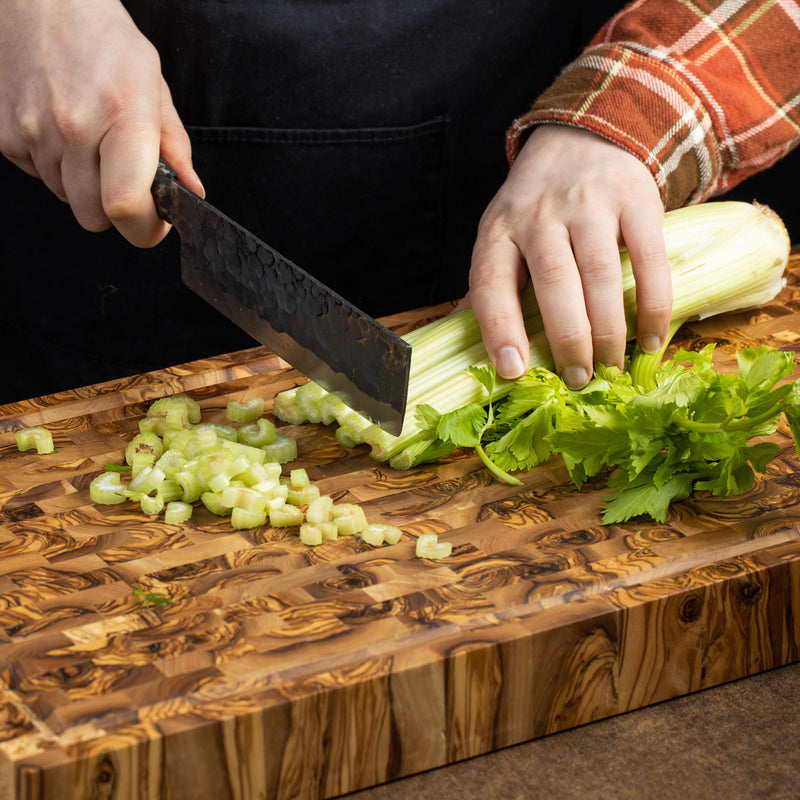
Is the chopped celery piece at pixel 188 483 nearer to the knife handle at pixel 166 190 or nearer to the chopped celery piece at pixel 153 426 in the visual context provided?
the chopped celery piece at pixel 153 426

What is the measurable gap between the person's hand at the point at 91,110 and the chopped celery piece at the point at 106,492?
485 millimetres

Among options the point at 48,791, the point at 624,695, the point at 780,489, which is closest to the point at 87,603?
the point at 48,791

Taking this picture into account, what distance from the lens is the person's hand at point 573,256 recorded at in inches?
77.3

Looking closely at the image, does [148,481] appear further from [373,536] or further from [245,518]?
[373,536]

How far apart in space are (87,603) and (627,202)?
1257 mm

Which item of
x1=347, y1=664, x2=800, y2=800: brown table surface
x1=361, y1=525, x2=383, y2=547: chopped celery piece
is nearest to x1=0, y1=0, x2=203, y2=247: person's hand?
x1=361, y1=525, x2=383, y2=547: chopped celery piece

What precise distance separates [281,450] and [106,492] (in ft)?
1.07

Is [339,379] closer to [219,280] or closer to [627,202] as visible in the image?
[219,280]

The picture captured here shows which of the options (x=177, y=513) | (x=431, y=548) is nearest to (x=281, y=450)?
(x=177, y=513)

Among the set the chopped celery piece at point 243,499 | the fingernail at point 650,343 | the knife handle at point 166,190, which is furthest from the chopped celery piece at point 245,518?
the fingernail at point 650,343

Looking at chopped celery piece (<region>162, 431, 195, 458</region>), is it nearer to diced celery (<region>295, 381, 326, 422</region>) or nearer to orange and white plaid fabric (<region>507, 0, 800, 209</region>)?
diced celery (<region>295, 381, 326, 422</region>)

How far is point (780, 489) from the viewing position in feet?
5.78

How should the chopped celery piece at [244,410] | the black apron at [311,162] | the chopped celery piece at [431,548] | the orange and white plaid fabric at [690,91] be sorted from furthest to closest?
1. the black apron at [311,162]
2. the orange and white plaid fabric at [690,91]
3. the chopped celery piece at [244,410]
4. the chopped celery piece at [431,548]

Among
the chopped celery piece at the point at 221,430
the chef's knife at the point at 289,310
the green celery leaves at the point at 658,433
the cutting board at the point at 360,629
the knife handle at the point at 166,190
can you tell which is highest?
the knife handle at the point at 166,190
